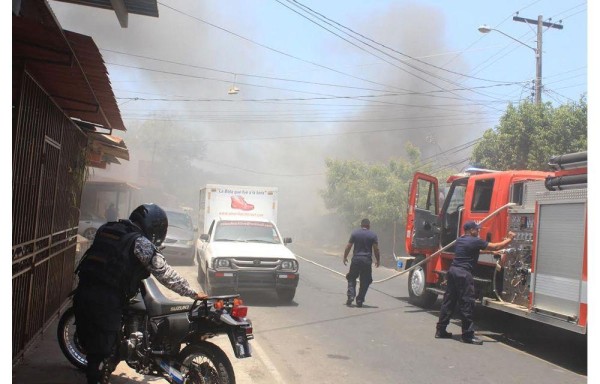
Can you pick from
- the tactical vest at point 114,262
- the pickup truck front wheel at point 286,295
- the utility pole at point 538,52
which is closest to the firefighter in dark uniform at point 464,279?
the pickup truck front wheel at point 286,295

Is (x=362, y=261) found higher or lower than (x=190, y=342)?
higher

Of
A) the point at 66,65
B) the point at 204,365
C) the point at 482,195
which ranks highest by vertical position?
the point at 66,65

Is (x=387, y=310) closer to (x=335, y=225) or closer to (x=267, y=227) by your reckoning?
(x=267, y=227)

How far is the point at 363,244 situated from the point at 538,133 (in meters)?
9.11

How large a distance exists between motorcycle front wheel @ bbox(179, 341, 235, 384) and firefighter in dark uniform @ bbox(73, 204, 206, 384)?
55 centimetres

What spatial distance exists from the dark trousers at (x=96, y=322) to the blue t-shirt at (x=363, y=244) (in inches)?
254

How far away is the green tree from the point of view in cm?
1549

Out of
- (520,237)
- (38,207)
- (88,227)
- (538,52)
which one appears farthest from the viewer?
(88,227)

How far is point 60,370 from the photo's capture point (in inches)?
191

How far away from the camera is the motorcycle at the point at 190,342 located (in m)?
3.97

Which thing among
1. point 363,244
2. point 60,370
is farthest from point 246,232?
point 60,370

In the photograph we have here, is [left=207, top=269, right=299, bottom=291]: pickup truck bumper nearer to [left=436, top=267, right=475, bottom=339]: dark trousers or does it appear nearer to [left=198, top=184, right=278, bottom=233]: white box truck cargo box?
[left=436, top=267, right=475, bottom=339]: dark trousers

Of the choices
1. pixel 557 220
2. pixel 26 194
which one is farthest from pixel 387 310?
pixel 26 194

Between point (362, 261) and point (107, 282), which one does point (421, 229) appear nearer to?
point (362, 261)
